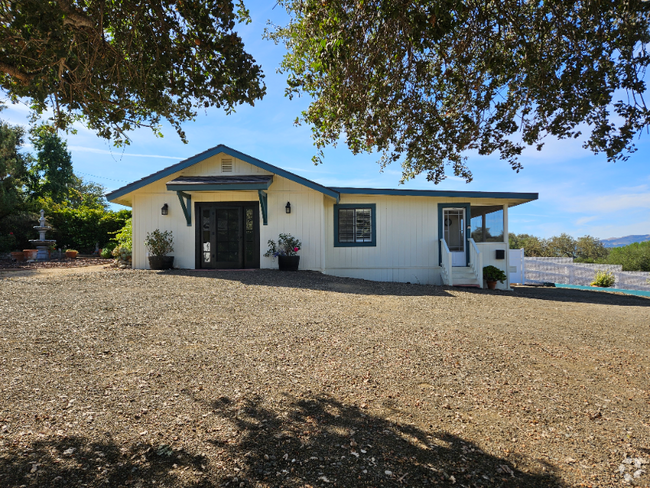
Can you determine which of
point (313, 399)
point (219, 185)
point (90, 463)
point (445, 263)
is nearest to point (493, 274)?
point (445, 263)

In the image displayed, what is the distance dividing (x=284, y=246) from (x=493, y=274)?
20.4ft

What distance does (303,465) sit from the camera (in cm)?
210

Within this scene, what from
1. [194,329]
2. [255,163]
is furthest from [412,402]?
[255,163]

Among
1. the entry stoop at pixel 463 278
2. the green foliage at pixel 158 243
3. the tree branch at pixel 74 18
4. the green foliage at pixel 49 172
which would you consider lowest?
the entry stoop at pixel 463 278

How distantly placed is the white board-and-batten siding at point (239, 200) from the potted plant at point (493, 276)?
4954 millimetres

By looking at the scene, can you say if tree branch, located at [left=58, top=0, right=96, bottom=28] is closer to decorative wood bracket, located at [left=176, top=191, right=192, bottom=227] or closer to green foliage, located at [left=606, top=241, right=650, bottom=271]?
decorative wood bracket, located at [left=176, top=191, right=192, bottom=227]

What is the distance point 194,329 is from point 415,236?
27.8ft

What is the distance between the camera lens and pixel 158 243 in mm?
10523

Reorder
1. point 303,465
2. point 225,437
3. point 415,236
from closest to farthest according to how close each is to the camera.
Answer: point 303,465
point 225,437
point 415,236

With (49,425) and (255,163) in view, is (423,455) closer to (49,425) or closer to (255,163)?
(49,425)

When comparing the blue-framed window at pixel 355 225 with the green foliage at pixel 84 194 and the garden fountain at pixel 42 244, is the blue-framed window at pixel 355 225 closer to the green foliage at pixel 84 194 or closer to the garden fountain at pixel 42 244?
the garden fountain at pixel 42 244

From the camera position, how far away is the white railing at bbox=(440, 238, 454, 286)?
35.2 feet

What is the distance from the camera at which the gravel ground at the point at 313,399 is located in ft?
6.85

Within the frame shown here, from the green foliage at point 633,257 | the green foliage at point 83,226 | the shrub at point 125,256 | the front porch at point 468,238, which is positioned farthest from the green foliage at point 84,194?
the green foliage at point 633,257
